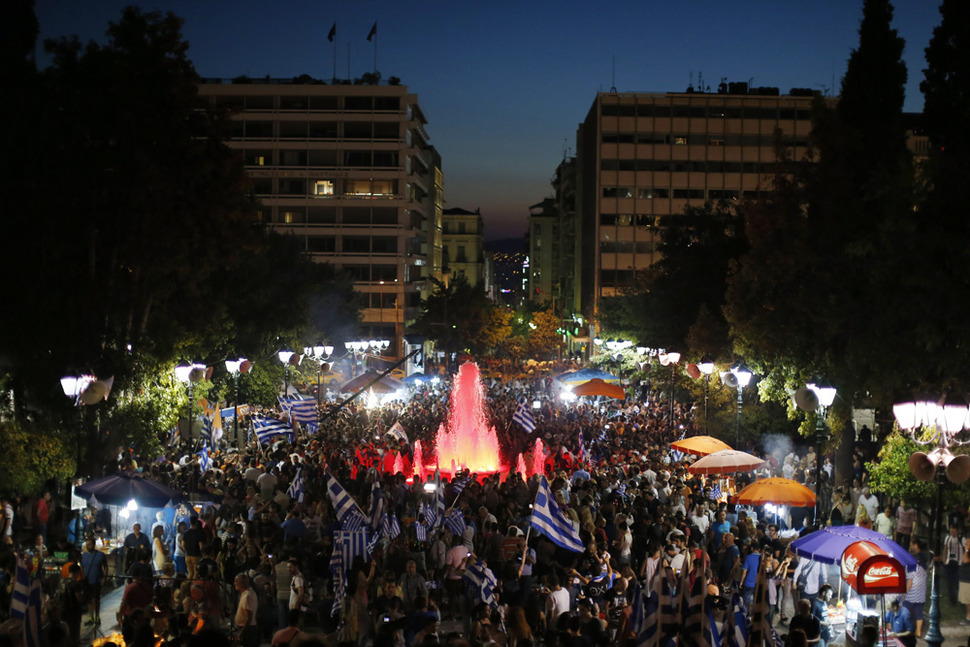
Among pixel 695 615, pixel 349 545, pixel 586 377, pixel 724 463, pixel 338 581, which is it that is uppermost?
pixel 586 377

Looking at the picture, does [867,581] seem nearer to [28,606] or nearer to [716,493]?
[28,606]

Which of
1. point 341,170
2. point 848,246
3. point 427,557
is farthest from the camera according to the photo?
point 341,170

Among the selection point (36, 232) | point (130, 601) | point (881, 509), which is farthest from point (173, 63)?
point (881, 509)

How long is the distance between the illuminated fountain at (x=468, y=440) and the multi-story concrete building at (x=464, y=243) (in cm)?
11721

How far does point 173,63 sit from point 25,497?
434 inches

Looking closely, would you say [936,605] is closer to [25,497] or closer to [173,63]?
[25,497]

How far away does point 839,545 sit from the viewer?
13547 millimetres

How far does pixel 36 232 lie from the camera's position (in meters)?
22.3

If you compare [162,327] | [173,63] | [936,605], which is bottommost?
[936,605]

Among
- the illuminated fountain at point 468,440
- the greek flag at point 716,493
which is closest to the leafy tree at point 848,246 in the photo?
the greek flag at point 716,493

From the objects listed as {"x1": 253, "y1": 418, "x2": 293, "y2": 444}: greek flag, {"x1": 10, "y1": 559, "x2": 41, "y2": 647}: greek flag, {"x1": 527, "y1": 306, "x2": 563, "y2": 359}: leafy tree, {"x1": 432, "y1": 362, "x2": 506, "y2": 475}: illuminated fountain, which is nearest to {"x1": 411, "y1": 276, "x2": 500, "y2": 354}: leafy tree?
{"x1": 527, "y1": 306, "x2": 563, "y2": 359}: leafy tree

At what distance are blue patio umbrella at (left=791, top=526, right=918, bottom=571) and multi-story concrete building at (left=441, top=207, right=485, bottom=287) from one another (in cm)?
13804

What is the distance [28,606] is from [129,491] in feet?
23.5

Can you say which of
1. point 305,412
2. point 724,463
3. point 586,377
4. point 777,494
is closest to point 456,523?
point 777,494
